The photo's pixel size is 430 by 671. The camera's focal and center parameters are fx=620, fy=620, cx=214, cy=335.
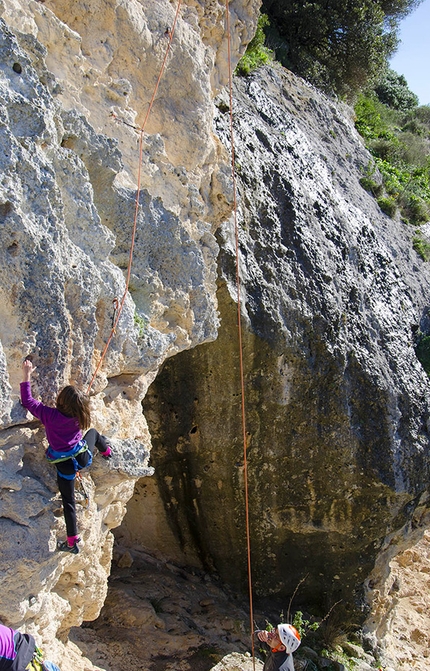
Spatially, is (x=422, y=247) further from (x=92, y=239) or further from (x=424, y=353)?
(x=92, y=239)

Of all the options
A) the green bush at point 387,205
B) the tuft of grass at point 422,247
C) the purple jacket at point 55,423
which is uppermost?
the green bush at point 387,205

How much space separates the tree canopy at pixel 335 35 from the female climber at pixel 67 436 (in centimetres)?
902

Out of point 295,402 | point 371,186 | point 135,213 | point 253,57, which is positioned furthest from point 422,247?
point 135,213

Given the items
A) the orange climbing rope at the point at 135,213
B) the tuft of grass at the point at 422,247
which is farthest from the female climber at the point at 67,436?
the tuft of grass at the point at 422,247

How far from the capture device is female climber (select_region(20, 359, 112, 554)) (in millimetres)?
3326

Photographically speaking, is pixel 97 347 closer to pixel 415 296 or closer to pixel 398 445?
pixel 398 445

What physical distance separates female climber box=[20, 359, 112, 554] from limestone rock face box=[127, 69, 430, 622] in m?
2.74

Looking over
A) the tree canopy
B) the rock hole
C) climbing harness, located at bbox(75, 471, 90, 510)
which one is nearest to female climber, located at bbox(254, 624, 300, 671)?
climbing harness, located at bbox(75, 471, 90, 510)

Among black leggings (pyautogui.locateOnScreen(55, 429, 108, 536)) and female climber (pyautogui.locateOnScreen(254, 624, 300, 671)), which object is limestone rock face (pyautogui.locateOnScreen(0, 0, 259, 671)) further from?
female climber (pyautogui.locateOnScreen(254, 624, 300, 671))

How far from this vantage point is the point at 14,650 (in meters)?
3.18

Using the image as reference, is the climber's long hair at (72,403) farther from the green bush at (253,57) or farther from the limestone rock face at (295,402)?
the green bush at (253,57)

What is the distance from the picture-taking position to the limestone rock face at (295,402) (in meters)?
6.37

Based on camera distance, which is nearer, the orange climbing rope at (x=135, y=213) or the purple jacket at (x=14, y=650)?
the purple jacket at (x=14, y=650)

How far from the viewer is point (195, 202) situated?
5.21 meters
